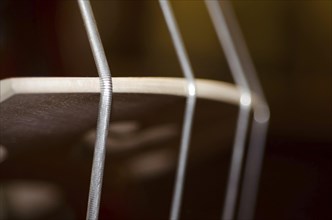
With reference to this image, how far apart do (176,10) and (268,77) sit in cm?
41

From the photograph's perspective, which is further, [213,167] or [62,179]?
[213,167]

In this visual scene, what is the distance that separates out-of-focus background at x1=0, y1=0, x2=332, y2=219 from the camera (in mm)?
785

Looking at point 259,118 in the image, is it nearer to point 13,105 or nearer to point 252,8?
point 13,105

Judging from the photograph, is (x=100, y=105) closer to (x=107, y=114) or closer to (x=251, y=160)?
(x=107, y=114)

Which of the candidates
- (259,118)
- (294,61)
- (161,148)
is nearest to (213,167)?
(259,118)

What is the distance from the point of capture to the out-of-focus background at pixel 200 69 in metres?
0.79

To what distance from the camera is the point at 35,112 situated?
0.37m

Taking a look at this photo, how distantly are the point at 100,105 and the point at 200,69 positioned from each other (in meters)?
1.69

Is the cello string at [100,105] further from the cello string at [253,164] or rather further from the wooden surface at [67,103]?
the cello string at [253,164]

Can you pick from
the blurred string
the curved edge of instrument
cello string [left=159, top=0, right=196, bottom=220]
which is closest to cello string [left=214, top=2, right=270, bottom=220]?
the blurred string

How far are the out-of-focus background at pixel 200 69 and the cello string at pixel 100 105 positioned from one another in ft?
0.84

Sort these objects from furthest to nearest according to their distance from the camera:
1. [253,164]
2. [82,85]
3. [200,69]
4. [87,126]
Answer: [200,69] → [253,164] → [87,126] → [82,85]

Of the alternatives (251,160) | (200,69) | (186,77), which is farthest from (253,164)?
(200,69)

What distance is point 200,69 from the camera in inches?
80.0
